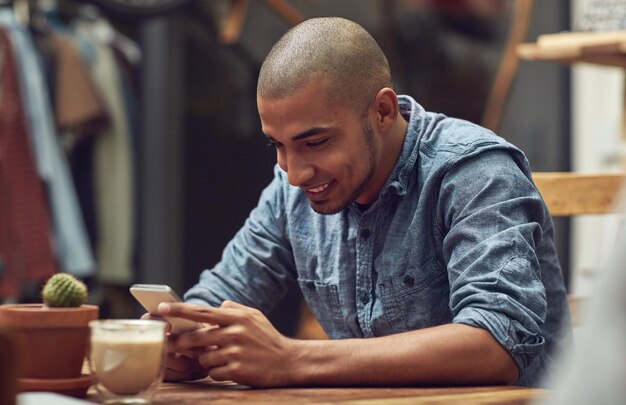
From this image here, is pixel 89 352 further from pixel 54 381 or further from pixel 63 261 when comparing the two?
pixel 63 261

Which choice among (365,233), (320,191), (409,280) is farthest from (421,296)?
(320,191)

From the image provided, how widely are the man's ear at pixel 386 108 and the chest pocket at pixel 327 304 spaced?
31cm

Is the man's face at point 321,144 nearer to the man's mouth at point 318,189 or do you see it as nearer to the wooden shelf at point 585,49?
the man's mouth at point 318,189

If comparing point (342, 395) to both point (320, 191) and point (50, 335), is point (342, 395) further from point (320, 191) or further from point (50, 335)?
point (320, 191)

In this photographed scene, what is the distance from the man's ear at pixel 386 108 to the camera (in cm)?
193

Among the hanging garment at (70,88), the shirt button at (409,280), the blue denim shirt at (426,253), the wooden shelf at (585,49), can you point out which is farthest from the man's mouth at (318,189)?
the hanging garment at (70,88)

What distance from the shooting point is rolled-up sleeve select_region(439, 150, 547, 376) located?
5.28 ft

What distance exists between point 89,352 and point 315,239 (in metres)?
0.76

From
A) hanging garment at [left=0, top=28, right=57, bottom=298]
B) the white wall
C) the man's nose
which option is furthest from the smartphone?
the white wall

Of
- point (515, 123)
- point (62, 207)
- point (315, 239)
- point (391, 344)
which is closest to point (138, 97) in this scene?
point (62, 207)

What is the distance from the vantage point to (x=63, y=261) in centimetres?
402

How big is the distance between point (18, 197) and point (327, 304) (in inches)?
86.6

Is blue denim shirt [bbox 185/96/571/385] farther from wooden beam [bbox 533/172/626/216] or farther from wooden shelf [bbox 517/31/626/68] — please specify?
wooden shelf [bbox 517/31/626/68]

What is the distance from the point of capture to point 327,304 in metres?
2.02
